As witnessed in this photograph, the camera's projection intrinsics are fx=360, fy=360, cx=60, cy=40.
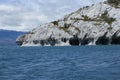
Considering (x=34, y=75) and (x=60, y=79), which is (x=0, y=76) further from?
(x=60, y=79)

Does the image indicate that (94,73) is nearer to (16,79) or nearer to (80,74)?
(80,74)

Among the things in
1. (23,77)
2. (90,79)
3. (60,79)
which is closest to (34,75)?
(23,77)

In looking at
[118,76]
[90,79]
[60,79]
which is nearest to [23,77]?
[60,79]

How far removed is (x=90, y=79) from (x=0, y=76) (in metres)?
14.7

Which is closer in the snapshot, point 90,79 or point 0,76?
point 90,79

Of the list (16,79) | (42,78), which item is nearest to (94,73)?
→ (42,78)

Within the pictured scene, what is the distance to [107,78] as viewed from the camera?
50594 millimetres

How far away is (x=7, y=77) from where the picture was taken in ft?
179

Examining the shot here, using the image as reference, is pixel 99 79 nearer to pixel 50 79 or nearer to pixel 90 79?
pixel 90 79

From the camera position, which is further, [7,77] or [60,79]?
[7,77]

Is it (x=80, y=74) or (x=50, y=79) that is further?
(x=80, y=74)

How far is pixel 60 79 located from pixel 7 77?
871 cm

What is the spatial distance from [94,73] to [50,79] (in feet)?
29.1

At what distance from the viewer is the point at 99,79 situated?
50.2m
